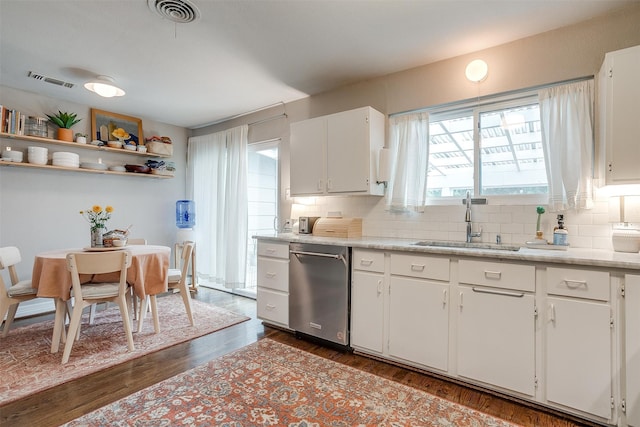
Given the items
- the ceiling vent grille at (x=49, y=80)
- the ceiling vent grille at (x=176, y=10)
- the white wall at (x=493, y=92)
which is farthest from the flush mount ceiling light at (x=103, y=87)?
the white wall at (x=493, y=92)

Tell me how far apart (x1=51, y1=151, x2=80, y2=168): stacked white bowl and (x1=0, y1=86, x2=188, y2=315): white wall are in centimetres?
24

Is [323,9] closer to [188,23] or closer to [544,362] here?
[188,23]

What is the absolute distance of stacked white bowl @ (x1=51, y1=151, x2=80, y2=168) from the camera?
3.66 metres

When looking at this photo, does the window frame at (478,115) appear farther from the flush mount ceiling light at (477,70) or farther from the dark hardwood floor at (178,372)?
the dark hardwood floor at (178,372)

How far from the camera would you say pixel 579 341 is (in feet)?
5.65

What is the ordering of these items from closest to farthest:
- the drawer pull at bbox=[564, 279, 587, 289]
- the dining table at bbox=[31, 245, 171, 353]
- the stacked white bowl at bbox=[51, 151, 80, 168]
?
the drawer pull at bbox=[564, 279, 587, 289] → the dining table at bbox=[31, 245, 171, 353] → the stacked white bowl at bbox=[51, 151, 80, 168]

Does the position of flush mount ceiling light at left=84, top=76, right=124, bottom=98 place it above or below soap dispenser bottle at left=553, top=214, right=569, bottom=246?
above

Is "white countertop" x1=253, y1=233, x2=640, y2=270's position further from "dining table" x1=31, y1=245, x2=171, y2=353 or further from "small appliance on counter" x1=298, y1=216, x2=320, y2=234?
"dining table" x1=31, y1=245, x2=171, y2=353

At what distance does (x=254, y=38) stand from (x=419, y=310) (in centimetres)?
241

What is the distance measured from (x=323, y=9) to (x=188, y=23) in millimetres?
986

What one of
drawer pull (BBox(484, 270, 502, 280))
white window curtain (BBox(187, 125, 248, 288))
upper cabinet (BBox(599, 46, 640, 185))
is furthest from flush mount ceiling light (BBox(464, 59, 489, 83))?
white window curtain (BBox(187, 125, 248, 288))

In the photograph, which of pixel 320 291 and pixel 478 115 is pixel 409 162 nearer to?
pixel 478 115

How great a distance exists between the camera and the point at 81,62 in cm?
288

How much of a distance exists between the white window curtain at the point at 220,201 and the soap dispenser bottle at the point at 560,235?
3383 millimetres
